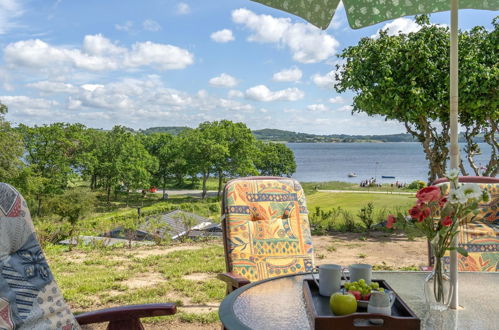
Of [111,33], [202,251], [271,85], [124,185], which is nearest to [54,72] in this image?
[111,33]

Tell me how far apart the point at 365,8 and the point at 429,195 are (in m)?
1.24

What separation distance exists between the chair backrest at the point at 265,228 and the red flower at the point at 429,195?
1.48 metres

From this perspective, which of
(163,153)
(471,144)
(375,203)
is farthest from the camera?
(163,153)

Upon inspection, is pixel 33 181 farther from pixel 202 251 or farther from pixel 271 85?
pixel 271 85

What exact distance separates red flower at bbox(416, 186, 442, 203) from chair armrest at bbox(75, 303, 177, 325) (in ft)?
3.04

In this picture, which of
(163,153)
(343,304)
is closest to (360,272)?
(343,304)

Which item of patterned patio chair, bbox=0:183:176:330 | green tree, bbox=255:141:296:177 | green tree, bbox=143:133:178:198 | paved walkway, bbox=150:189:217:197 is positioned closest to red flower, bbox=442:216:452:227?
patterned patio chair, bbox=0:183:176:330

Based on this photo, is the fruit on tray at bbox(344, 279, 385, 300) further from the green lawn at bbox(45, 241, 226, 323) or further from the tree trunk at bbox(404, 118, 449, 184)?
the tree trunk at bbox(404, 118, 449, 184)

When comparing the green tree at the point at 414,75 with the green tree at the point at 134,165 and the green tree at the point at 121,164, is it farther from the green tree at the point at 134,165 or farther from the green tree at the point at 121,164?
the green tree at the point at 121,164

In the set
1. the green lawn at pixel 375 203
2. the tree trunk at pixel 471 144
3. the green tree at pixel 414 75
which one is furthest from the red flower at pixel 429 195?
the green lawn at pixel 375 203

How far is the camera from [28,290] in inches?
56.7

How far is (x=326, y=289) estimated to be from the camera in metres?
1.68

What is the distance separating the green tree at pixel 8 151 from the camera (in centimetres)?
2334

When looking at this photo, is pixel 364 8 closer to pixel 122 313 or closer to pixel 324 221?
A: pixel 122 313
